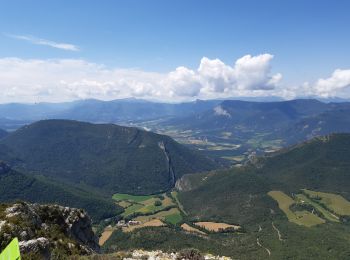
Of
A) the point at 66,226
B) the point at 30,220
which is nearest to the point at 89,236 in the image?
the point at 66,226

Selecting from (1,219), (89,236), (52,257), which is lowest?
(89,236)

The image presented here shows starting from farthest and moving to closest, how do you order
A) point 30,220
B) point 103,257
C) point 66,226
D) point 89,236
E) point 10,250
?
point 89,236 → point 66,226 → point 30,220 → point 103,257 → point 10,250

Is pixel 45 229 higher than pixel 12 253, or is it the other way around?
pixel 12 253

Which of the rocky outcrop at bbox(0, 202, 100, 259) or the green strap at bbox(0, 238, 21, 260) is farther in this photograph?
the rocky outcrop at bbox(0, 202, 100, 259)

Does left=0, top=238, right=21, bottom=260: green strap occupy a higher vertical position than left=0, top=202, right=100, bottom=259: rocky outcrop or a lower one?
higher

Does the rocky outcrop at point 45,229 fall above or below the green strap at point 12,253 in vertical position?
below

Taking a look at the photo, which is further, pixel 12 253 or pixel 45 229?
pixel 45 229

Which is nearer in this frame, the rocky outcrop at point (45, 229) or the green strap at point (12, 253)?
the green strap at point (12, 253)

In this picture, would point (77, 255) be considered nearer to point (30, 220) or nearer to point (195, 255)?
point (30, 220)
